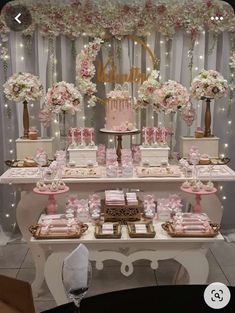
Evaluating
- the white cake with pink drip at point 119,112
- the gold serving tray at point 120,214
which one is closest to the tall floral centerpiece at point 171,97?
the white cake with pink drip at point 119,112

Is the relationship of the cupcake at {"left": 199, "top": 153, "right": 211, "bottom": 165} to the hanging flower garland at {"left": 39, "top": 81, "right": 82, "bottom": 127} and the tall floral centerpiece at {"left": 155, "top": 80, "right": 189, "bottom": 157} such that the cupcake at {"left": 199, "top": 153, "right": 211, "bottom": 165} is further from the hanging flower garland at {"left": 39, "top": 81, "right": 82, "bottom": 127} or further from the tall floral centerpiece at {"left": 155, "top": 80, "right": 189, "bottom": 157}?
the hanging flower garland at {"left": 39, "top": 81, "right": 82, "bottom": 127}

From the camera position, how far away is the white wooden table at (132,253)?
3.27 metres

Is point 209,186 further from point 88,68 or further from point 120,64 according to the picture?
point 120,64

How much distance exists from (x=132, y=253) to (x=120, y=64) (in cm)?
243

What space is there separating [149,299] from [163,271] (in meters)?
2.72

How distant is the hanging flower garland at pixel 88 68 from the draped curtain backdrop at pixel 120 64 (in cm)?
33

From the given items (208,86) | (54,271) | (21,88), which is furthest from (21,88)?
(54,271)

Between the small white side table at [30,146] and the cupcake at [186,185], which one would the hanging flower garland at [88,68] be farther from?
Result: the cupcake at [186,185]

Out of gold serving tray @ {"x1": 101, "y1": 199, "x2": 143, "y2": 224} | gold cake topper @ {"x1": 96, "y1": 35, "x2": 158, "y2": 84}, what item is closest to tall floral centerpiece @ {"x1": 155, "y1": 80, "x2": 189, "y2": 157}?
gold cake topper @ {"x1": 96, "y1": 35, "x2": 158, "y2": 84}

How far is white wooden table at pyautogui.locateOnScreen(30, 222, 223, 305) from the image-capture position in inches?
129

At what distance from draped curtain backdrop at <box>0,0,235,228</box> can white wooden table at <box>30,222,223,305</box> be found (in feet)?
6.51

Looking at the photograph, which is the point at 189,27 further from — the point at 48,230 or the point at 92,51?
the point at 48,230

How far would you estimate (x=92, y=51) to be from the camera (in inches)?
188

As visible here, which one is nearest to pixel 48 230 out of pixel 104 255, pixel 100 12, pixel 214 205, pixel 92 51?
pixel 104 255
